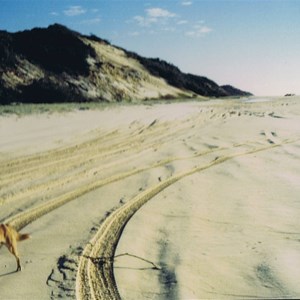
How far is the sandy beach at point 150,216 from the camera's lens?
346 centimetres

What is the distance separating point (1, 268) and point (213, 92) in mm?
38121

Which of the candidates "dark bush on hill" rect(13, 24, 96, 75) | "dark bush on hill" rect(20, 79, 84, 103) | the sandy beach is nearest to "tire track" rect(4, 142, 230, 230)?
the sandy beach

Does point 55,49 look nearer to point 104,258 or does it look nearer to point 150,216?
point 150,216

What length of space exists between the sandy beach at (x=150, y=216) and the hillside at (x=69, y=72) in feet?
37.1

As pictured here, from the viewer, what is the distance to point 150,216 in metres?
5.09

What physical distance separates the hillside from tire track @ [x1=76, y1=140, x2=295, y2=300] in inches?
587

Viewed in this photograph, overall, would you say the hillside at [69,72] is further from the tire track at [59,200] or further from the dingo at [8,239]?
the dingo at [8,239]

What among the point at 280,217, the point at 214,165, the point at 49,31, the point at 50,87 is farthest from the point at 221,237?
the point at 49,31

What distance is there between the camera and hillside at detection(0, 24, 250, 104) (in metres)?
21.7

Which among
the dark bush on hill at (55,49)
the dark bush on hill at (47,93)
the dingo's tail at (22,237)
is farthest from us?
the dark bush on hill at (55,49)

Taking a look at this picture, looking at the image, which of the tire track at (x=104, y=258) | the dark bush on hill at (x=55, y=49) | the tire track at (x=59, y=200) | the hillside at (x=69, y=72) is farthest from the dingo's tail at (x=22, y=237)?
the dark bush on hill at (x=55, y=49)

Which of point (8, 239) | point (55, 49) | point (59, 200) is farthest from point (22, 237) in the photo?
point (55, 49)

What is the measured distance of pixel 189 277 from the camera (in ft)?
11.5

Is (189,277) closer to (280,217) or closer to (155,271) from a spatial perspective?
(155,271)
